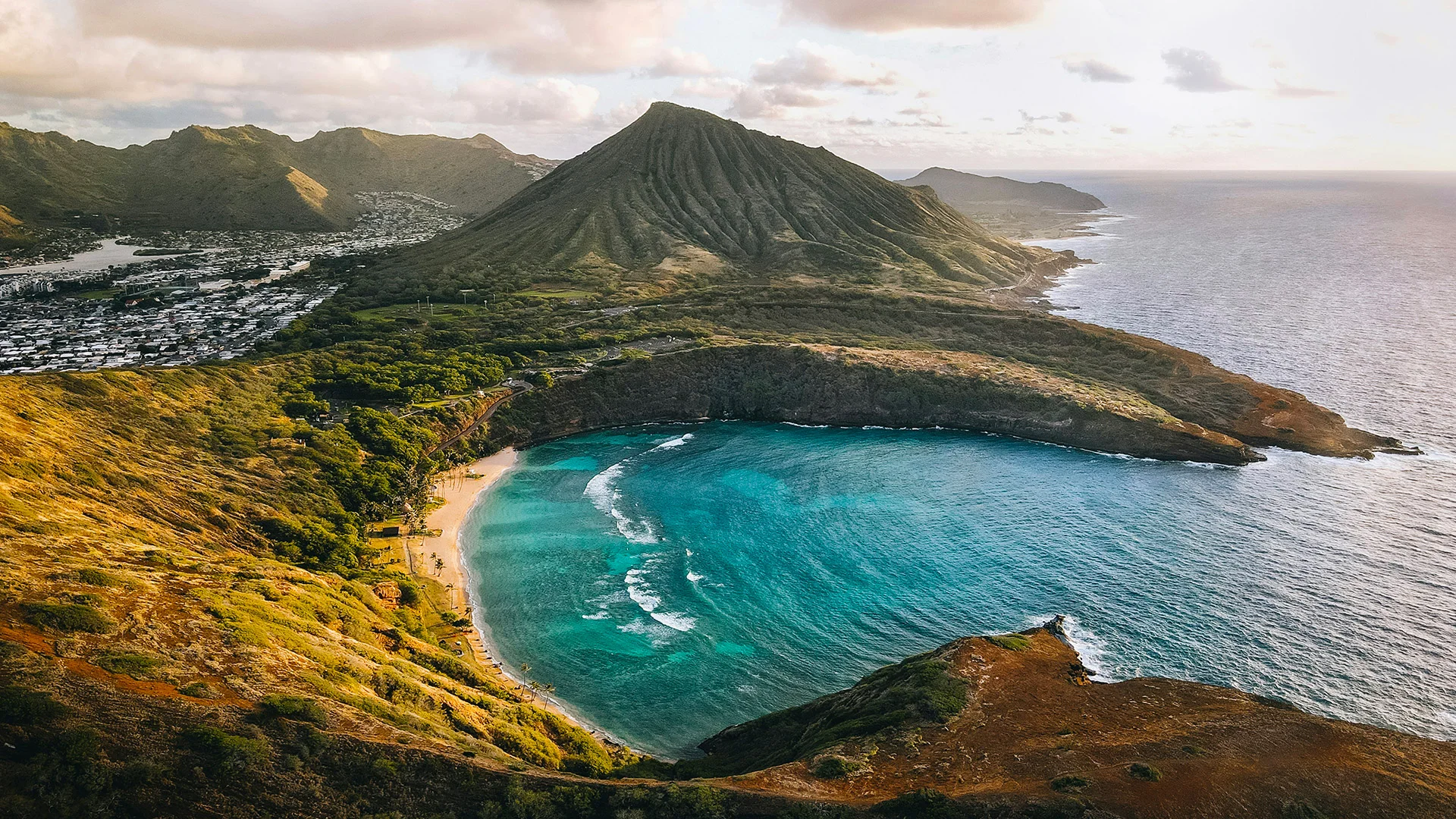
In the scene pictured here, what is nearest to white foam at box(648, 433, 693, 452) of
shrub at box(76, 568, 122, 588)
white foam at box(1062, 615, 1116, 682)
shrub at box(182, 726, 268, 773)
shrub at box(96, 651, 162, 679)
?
white foam at box(1062, 615, 1116, 682)

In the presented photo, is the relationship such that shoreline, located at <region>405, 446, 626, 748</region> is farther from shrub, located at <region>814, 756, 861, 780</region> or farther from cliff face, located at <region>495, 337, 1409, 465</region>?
shrub, located at <region>814, 756, 861, 780</region>

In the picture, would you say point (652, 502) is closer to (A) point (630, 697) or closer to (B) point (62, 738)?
(A) point (630, 697)

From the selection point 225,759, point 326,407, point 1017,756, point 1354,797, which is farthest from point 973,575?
point 326,407

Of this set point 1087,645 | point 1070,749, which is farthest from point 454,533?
point 1070,749

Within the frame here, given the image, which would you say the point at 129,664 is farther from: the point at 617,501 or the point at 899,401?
the point at 899,401

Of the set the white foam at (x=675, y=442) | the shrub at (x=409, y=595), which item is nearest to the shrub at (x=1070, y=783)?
the shrub at (x=409, y=595)

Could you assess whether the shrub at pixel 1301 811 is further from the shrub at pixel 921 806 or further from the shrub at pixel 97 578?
the shrub at pixel 97 578
